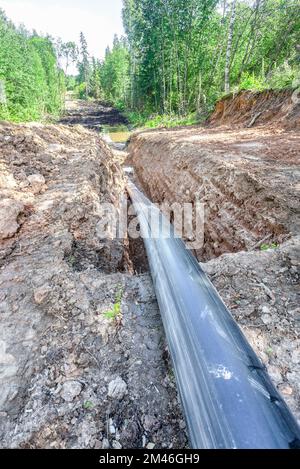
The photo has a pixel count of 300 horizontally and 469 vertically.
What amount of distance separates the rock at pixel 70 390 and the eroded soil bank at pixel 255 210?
4.77 feet

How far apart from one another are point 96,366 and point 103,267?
1730 mm

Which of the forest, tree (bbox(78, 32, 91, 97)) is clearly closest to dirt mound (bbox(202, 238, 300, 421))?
the forest

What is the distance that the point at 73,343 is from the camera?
214 centimetres

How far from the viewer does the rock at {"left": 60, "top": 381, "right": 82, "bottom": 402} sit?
177cm

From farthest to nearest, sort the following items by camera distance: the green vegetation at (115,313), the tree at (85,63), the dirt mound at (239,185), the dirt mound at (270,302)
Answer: the tree at (85,63), the dirt mound at (239,185), the green vegetation at (115,313), the dirt mound at (270,302)

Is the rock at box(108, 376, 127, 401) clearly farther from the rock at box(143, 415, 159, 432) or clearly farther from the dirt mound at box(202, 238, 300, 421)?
the dirt mound at box(202, 238, 300, 421)

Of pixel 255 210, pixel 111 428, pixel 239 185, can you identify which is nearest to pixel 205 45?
pixel 239 185

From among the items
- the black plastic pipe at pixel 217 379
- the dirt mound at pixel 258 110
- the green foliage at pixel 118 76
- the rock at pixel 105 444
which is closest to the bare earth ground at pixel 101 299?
the rock at pixel 105 444

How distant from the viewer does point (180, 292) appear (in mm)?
2490

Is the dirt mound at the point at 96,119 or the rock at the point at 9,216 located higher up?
the dirt mound at the point at 96,119

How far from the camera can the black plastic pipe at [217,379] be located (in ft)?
4.50

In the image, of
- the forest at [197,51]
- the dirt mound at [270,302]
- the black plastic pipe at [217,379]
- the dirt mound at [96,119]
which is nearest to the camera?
the black plastic pipe at [217,379]

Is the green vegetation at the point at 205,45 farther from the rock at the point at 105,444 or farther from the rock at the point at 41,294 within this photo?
the rock at the point at 105,444
